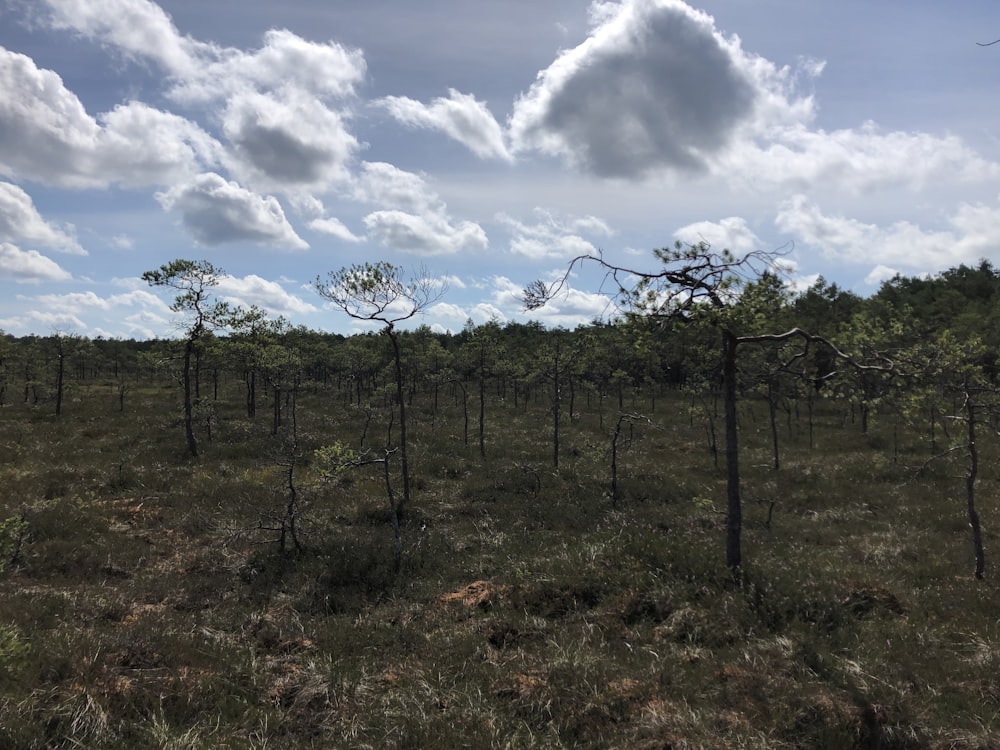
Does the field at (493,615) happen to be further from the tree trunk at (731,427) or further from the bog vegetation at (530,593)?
the tree trunk at (731,427)

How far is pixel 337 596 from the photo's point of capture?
11.8 metres

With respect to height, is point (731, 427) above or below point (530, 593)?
above

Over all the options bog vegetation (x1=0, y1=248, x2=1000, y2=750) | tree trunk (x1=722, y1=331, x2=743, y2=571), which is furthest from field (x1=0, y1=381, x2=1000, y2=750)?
tree trunk (x1=722, y1=331, x2=743, y2=571)

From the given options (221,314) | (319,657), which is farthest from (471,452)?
(319,657)

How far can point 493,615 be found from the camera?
10.3 metres

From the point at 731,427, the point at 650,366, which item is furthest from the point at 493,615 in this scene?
the point at 650,366

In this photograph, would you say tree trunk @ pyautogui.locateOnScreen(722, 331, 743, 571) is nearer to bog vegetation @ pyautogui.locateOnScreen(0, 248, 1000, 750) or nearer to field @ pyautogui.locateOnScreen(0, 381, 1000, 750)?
bog vegetation @ pyautogui.locateOnScreen(0, 248, 1000, 750)

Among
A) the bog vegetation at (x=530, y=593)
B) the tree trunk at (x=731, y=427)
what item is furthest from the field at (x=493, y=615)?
the tree trunk at (x=731, y=427)

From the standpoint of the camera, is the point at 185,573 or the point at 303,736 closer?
the point at 303,736

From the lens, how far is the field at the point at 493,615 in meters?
6.53

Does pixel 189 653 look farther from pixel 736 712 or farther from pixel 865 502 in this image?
pixel 865 502

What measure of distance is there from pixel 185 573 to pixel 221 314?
2062 cm

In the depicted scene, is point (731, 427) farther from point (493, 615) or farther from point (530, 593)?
point (493, 615)

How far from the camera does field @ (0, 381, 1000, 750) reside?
6527 millimetres
